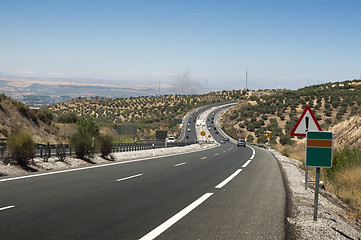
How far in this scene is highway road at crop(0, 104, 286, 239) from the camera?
22.1 ft

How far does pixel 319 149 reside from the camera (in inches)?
302

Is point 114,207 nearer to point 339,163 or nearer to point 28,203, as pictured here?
point 28,203

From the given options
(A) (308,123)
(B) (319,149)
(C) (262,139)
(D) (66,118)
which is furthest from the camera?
(C) (262,139)

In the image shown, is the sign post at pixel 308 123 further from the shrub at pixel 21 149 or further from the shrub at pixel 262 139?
the shrub at pixel 262 139

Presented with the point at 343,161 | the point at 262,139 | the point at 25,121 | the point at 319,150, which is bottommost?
the point at 262,139

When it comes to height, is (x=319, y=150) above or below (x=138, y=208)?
above

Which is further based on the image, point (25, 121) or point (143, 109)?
point (143, 109)

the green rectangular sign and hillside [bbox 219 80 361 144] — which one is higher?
the green rectangular sign

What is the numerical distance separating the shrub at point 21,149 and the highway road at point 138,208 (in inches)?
109

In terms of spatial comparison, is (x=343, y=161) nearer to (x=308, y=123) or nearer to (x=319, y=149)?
(x=308, y=123)

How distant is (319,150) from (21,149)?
13038 mm

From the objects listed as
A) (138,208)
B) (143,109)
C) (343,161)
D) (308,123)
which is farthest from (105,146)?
(143,109)

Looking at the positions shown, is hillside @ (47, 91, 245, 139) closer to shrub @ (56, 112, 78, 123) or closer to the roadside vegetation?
the roadside vegetation

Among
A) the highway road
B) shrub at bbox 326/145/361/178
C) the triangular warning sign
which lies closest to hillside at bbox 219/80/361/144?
shrub at bbox 326/145/361/178
